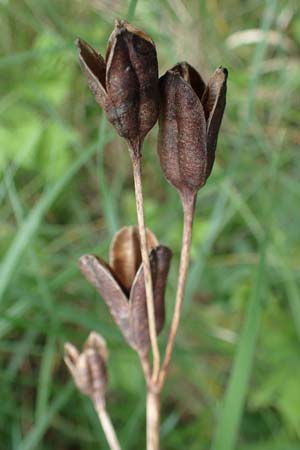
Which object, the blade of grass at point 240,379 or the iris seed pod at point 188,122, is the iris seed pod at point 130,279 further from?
the blade of grass at point 240,379

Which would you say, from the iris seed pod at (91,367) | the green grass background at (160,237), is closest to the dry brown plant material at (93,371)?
the iris seed pod at (91,367)

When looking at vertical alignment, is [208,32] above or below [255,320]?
above

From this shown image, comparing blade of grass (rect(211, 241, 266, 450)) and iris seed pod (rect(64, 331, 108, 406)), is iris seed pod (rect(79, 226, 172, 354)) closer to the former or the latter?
iris seed pod (rect(64, 331, 108, 406))

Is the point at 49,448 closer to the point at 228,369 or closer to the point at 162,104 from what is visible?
the point at 228,369

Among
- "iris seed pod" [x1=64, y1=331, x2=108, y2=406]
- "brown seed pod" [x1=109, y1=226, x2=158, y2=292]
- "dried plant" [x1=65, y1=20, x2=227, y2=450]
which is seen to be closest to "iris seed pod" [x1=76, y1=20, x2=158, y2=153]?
"dried plant" [x1=65, y1=20, x2=227, y2=450]

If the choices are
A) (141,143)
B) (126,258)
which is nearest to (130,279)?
(126,258)

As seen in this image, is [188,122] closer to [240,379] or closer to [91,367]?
[91,367]

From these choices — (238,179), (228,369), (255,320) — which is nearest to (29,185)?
(238,179)
